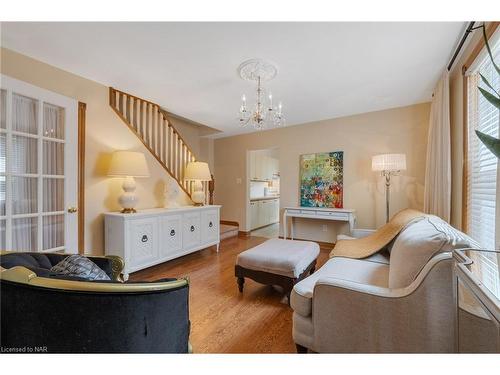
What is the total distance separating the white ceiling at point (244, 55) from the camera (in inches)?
65.2

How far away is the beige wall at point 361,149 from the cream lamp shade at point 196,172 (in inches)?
60.5

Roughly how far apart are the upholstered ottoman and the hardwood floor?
7.1 inches

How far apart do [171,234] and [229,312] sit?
1456 mm

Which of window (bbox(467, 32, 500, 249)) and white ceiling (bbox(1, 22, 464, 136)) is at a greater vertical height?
white ceiling (bbox(1, 22, 464, 136))

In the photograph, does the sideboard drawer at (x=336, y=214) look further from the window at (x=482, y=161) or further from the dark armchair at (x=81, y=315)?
the dark armchair at (x=81, y=315)

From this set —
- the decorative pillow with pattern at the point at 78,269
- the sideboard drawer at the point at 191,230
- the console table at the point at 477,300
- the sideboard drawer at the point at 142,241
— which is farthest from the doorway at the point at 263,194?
the console table at the point at 477,300

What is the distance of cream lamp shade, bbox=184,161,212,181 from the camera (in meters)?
3.57

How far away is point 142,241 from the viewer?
261 cm

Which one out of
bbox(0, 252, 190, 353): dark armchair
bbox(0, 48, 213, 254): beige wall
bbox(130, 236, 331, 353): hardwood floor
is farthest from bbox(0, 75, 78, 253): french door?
bbox(0, 252, 190, 353): dark armchair

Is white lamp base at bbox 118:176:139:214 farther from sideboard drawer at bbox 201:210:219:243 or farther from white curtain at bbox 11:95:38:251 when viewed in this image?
sideboard drawer at bbox 201:210:219:243

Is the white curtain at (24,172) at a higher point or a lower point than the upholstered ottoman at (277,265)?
higher

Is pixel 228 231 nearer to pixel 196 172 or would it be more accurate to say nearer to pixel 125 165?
pixel 196 172

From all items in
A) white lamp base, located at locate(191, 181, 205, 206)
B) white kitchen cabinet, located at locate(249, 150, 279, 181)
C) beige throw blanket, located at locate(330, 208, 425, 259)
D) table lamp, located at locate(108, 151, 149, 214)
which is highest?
white kitchen cabinet, located at locate(249, 150, 279, 181)

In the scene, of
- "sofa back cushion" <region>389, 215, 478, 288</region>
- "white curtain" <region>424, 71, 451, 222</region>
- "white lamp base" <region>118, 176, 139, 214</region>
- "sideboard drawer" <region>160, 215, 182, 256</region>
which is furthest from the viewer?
"sideboard drawer" <region>160, 215, 182, 256</region>
